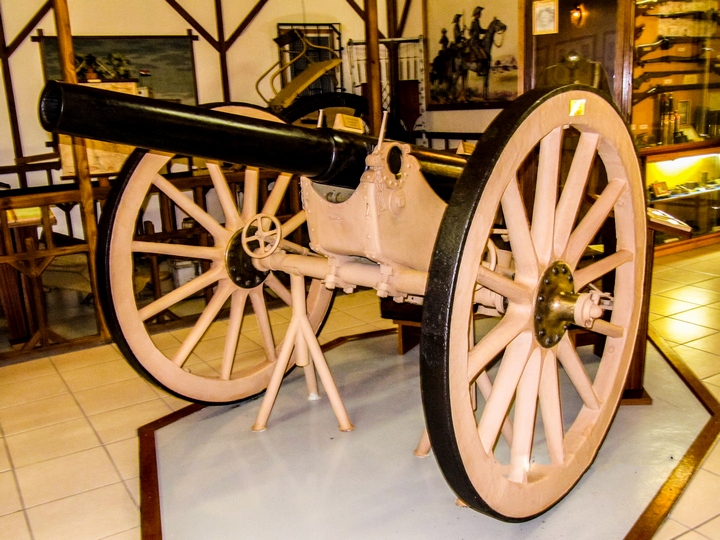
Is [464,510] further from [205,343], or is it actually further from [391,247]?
[205,343]

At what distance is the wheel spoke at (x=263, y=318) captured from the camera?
3.19 m

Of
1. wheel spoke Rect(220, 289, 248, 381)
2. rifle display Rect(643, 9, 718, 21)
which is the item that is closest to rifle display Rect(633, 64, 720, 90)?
rifle display Rect(643, 9, 718, 21)

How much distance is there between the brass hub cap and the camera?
2.06 metres

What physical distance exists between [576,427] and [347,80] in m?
7.65

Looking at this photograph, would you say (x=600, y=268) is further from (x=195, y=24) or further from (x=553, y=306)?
(x=195, y=24)

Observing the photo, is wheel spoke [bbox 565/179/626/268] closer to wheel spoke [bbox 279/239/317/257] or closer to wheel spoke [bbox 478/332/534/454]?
wheel spoke [bbox 478/332/534/454]

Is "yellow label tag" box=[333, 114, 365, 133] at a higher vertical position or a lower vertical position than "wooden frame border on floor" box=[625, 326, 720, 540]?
higher

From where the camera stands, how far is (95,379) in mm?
3734

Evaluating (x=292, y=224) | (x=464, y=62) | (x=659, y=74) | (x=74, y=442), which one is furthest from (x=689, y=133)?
(x=74, y=442)

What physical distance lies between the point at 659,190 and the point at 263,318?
14.2 ft

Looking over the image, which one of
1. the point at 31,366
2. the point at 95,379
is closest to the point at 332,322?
the point at 95,379

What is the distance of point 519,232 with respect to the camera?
1986mm

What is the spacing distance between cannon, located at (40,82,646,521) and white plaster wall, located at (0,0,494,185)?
→ 5.30 meters

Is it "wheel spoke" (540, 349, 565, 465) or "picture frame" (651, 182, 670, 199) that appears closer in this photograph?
"wheel spoke" (540, 349, 565, 465)
